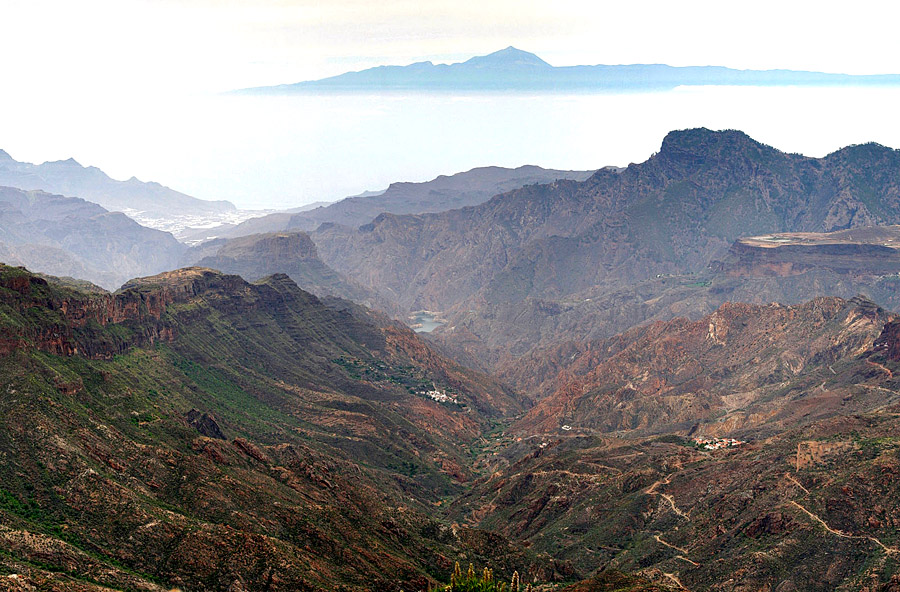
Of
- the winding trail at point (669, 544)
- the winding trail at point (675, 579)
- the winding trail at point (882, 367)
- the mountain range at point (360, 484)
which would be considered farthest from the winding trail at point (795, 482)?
the winding trail at point (882, 367)

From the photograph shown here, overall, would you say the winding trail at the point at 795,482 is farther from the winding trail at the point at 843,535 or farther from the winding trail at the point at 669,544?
the winding trail at the point at 669,544

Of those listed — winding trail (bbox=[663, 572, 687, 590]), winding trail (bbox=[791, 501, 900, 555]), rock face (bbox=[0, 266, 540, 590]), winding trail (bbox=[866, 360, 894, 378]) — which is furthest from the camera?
winding trail (bbox=[866, 360, 894, 378])

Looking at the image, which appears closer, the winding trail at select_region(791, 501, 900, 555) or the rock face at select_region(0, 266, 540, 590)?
the rock face at select_region(0, 266, 540, 590)

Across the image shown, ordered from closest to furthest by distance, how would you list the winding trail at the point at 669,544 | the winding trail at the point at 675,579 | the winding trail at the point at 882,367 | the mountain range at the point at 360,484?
the mountain range at the point at 360,484, the winding trail at the point at 675,579, the winding trail at the point at 669,544, the winding trail at the point at 882,367

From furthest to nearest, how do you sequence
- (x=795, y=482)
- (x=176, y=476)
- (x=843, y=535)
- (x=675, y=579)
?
(x=795, y=482) → (x=675, y=579) → (x=843, y=535) → (x=176, y=476)

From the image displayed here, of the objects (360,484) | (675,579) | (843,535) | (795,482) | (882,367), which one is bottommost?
(360,484)

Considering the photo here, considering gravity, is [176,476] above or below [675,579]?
above

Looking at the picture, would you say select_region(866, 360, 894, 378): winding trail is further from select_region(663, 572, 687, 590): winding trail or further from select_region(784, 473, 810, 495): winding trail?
select_region(663, 572, 687, 590): winding trail

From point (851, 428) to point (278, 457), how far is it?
8452cm

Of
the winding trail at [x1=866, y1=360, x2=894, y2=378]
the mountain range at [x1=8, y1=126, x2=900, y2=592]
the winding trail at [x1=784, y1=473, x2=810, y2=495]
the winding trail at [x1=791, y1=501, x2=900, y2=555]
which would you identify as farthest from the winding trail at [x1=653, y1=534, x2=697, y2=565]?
the winding trail at [x1=866, y1=360, x2=894, y2=378]

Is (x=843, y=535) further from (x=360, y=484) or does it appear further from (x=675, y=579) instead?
(x=360, y=484)

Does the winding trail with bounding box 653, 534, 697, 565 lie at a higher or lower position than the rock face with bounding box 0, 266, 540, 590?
lower

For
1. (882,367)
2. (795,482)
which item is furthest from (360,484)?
(882,367)

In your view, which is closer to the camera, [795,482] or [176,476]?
[176,476]
